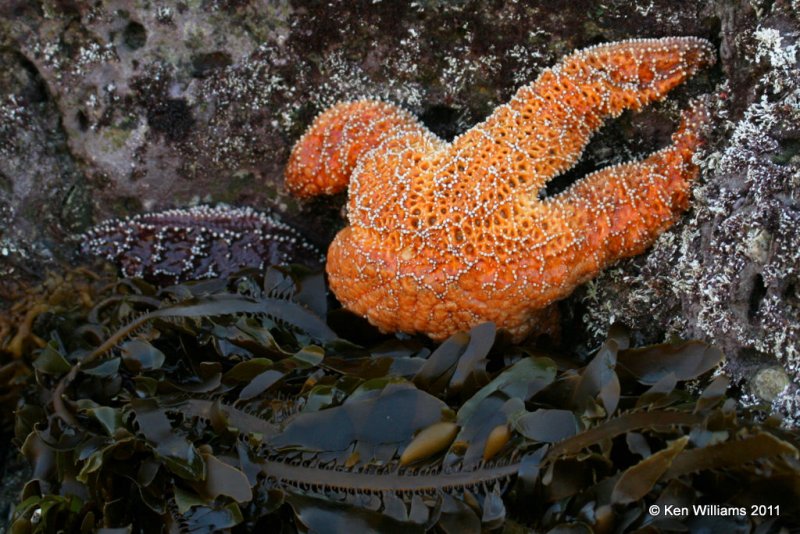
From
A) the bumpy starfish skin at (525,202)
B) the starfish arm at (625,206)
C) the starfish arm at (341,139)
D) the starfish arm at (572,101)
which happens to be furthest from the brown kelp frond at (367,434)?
the starfish arm at (572,101)

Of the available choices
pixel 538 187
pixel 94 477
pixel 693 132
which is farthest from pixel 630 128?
pixel 94 477

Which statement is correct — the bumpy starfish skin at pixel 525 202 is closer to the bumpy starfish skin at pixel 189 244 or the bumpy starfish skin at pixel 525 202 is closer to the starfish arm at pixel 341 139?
the starfish arm at pixel 341 139

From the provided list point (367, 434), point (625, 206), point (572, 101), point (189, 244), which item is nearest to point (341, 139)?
point (189, 244)

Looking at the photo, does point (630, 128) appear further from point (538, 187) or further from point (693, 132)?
point (538, 187)

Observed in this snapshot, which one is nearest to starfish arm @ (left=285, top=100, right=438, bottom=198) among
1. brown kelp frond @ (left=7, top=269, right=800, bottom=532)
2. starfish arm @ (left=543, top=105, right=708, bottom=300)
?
brown kelp frond @ (left=7, top=269, right=800, bottom=532)

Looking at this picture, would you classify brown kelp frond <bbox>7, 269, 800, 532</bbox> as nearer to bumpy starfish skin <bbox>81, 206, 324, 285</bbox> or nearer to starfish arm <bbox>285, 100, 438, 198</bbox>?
bumpy starfish skin <bbox>81, 206, 324, 285</bbox>

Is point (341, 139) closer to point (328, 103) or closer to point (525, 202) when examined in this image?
point (328, 103)
